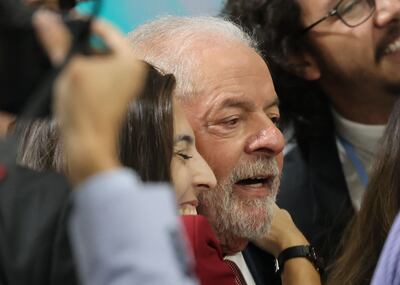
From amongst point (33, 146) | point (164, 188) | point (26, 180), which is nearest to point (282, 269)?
point (33, 146)

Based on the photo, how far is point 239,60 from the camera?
6.45ft

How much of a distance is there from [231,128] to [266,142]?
0.25 ft

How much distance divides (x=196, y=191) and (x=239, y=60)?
0.37 meters

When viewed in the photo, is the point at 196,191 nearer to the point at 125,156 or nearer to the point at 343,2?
the point at 125,156

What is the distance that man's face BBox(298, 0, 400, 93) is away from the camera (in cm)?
249

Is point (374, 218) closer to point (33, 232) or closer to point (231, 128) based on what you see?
point (231, 128)

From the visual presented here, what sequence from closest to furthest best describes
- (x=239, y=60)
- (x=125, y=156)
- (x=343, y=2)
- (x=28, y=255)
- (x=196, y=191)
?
(x=28, y=255) → (x=125, y=156) → (x=196, y=191) → (x=239, y=60) → (x=343, y=2)

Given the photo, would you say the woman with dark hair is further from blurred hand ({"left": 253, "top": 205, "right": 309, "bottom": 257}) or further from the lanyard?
the lanyard

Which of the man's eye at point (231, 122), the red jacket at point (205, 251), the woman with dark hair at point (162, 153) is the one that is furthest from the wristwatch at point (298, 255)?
the red jacket at point (205, 251)

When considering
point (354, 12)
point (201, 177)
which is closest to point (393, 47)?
point (354, 12)

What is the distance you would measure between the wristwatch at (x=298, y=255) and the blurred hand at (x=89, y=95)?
1.10m

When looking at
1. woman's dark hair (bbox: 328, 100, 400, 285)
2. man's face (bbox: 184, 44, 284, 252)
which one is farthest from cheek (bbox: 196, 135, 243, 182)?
woman's dark hair (bbox: 328, 100, 400, 285)

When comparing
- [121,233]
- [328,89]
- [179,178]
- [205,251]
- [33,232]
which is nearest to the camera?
[121,233]

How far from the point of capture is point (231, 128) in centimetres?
195
